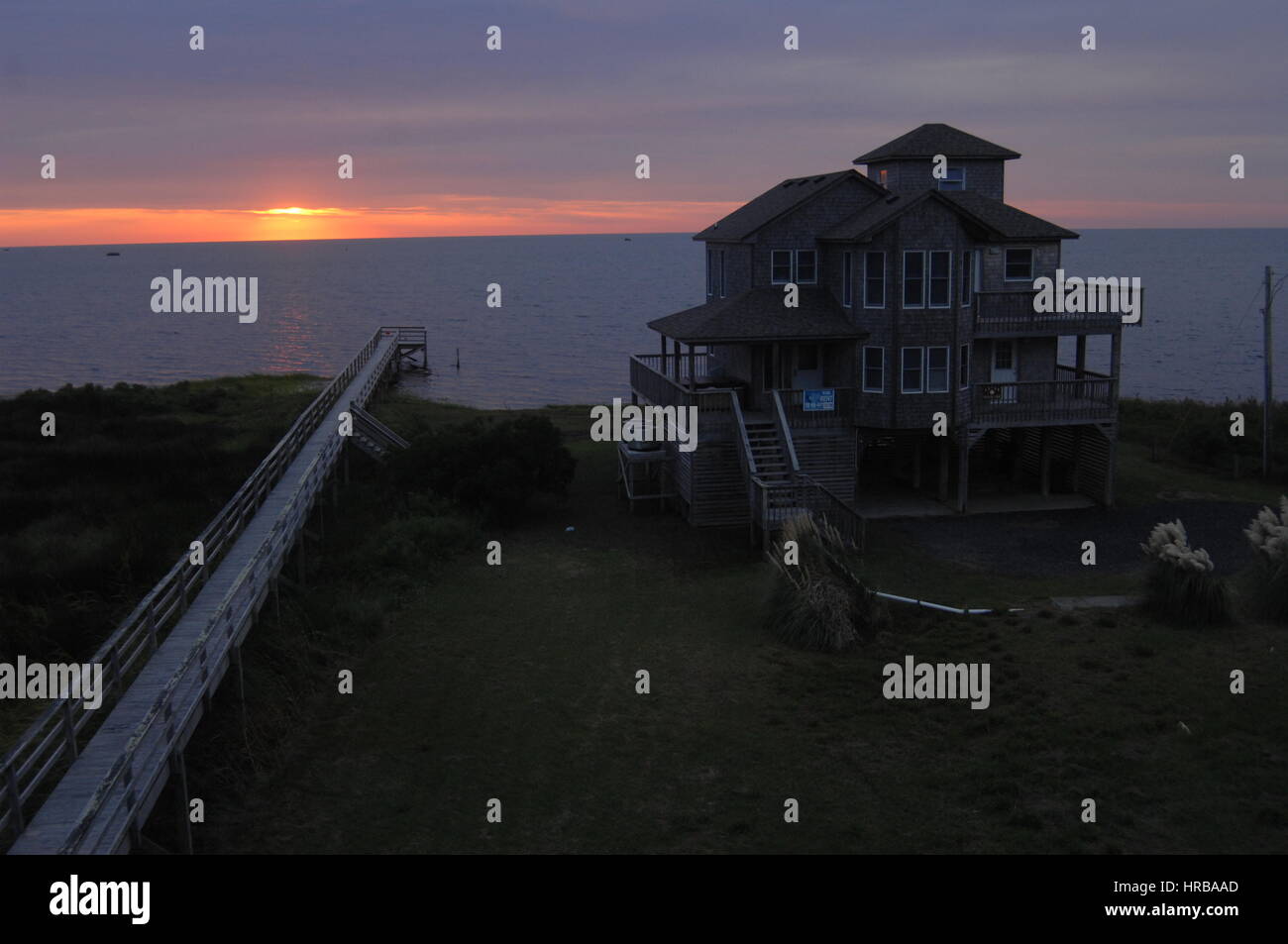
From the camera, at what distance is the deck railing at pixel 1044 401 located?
97.8 ft

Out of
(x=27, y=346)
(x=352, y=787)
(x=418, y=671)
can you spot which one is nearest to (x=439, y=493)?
(x=418, y=671)

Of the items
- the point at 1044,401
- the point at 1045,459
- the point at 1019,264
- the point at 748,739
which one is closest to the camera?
the point at 748,739

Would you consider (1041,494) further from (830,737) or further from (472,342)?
(472,342)

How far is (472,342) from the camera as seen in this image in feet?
359

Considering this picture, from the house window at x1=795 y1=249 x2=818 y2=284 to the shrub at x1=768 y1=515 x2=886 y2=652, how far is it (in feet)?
37.1

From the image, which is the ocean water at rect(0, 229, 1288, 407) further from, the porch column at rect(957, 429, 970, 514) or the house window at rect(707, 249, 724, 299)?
the porch column at rect(957, 429, 970, 514)

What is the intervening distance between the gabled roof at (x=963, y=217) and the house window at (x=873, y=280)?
0.71 meters

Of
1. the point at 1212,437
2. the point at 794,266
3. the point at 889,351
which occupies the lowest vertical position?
the point at 1212,437

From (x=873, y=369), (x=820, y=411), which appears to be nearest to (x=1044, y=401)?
(x=873, y=369)

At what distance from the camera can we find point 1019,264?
3153 centimetres

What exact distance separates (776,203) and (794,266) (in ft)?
7.89

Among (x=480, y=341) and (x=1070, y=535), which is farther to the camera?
(x=480, y=341)

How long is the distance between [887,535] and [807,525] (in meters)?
5.53

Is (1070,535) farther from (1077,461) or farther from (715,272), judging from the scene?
(715,272)
